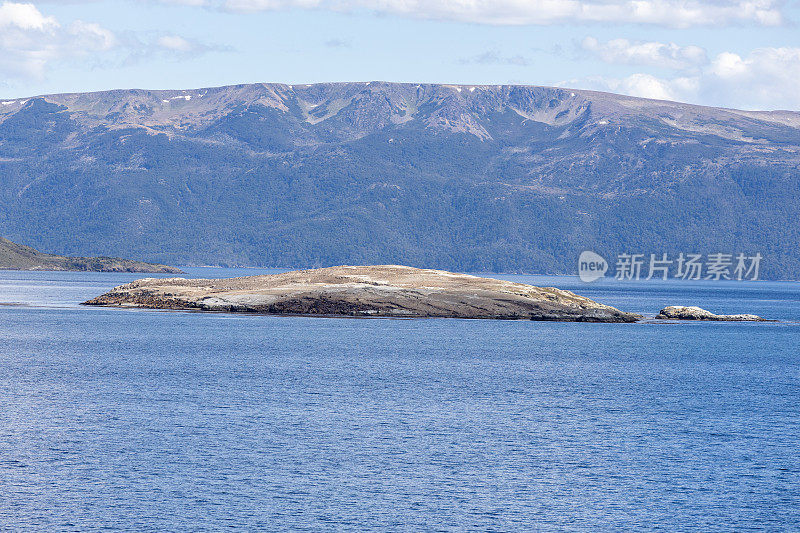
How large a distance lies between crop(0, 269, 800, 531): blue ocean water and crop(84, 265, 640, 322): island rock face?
35.2 meters

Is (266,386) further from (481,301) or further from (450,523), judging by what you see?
(481,301)

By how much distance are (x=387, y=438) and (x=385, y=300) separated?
89.7 meters

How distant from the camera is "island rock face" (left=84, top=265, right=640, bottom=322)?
14600 cm

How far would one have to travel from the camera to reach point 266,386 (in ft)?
252

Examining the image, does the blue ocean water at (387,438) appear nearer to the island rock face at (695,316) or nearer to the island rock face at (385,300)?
the island rock face at (385,300)

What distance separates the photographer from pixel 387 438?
5688 cm

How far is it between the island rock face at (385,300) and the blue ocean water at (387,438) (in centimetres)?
3524

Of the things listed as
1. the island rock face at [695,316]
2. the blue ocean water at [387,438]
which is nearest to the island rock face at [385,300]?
the island rock face at [695,316]

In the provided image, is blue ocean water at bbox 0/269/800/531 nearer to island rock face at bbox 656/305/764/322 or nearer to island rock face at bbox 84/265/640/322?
island rock face at bbox 84/265/640/322

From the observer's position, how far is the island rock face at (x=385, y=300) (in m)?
146

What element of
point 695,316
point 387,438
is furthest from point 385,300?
point 387,438

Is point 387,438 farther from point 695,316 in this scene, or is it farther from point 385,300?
point 695,316

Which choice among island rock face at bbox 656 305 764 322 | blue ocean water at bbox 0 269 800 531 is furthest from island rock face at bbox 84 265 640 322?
blue ocean water at bbox 0 269 800 531

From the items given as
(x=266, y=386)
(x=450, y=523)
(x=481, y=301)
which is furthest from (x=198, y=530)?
(x=481, y=301)
